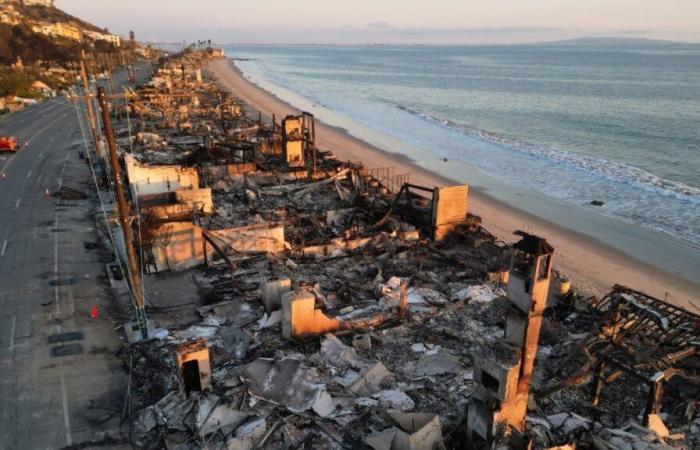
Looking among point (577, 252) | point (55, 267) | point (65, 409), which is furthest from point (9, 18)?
point (65, 409)

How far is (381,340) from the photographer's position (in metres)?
14.9

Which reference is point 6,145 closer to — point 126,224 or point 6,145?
point 6,145

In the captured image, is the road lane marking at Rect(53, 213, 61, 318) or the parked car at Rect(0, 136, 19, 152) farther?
the parked car at Rect(0, 136, 19, 152)

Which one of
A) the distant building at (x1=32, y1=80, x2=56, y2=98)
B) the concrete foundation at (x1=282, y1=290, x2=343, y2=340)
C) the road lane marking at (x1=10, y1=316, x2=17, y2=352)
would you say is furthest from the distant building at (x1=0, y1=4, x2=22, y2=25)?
the concrete foundation at (x1=282, y1=290, x2=343, y2=340)

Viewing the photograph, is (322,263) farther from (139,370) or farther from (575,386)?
(575,386)

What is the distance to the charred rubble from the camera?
1033cm

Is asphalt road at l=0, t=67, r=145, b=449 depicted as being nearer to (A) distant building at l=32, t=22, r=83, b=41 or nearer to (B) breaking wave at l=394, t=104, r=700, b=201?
(B) breaking wave at l=394, t=104, r=700, b=201

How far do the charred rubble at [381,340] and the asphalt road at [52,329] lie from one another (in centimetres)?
95

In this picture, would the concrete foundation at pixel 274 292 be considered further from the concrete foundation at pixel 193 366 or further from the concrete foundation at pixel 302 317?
the concrete foundation at pixel 193 366

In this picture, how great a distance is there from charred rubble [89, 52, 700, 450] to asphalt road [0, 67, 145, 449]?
0.95 m

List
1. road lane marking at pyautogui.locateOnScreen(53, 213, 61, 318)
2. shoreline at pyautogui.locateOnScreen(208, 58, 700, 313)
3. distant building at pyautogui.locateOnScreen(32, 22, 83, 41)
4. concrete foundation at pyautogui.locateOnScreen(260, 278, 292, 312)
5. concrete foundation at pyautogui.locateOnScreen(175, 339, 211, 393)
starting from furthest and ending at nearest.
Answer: distant building at pyautogui.locateOnScreen(32, 22, 83, 41)
shoreline at pyautogui.locateOnScreen(208, 58, 700, 313)
road lane marking at pyautogui.locateOnScreen(53, 213, 61, 318)
concrete foundation at pyautogui.locateOnScreen(260, 278, 292, 312)
concrete foundation at pyautogui.locateOnScreen(175, 339, 211, 393)

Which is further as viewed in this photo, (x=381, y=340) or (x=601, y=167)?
(x=601, y=167)

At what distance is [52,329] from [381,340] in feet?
32.5

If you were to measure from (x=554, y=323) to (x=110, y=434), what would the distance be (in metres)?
13.0
